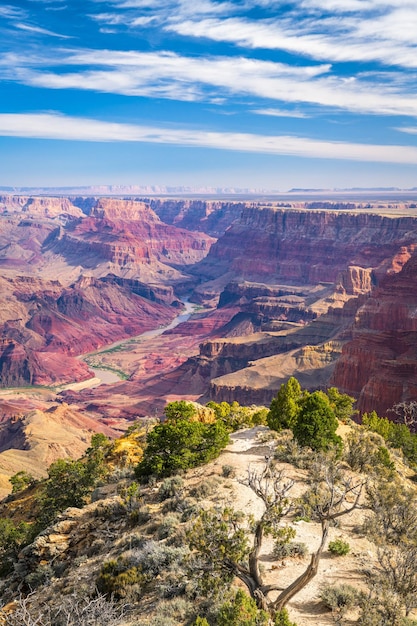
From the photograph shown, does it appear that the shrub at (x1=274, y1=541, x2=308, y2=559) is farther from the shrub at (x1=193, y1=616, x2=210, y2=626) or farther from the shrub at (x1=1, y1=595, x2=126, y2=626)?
the shrub at (x1=1, y1=595, x2=126, y2=626)

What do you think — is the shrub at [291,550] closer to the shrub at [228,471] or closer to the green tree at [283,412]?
the shrub at [228,471]

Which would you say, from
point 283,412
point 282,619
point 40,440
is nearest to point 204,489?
point 282,619

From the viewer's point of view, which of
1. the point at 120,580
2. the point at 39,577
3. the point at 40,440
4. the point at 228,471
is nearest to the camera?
the point at 120,580

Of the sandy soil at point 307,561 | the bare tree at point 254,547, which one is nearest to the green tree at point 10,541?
the sandy soil at point 307,561

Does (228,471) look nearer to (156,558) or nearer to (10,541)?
(156,558)

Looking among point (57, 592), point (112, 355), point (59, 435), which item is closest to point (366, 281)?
point (112, 355)

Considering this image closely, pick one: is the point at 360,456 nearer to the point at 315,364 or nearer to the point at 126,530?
the point at 126,530
